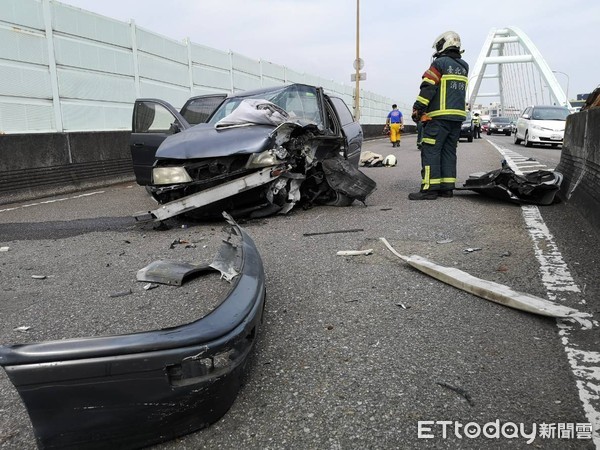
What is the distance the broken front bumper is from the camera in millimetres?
1441

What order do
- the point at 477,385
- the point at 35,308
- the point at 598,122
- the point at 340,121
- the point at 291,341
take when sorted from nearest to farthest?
the point at 477,385 → the point at 291,341 → the point at 35,308 → the point at 598,122 → the point at 340,121

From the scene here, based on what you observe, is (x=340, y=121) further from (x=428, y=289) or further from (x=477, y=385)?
(x=477, y=385)

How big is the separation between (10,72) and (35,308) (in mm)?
6835

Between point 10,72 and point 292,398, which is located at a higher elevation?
point 10,72

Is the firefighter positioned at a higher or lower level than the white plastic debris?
higher

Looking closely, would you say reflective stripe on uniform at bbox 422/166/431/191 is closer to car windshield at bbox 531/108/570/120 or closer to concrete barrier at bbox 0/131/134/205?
concrete barrier at bbox 0/131/134/205

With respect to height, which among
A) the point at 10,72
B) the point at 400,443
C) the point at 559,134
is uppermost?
the point at 10,72

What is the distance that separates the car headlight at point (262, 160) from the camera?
16.5 feet

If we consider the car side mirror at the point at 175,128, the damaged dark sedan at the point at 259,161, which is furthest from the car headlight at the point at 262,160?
the car side mirror at the point at 175,128

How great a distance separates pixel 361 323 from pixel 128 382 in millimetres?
1413

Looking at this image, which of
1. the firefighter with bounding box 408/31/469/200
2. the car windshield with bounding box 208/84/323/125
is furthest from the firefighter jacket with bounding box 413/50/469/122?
the car windshield with bounding box 208/84/323/125

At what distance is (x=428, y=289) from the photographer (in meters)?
3.10

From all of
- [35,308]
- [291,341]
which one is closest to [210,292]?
[291,341]

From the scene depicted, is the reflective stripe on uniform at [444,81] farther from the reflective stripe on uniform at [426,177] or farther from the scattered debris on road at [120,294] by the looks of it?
the scattered debris on road at [120,294]
